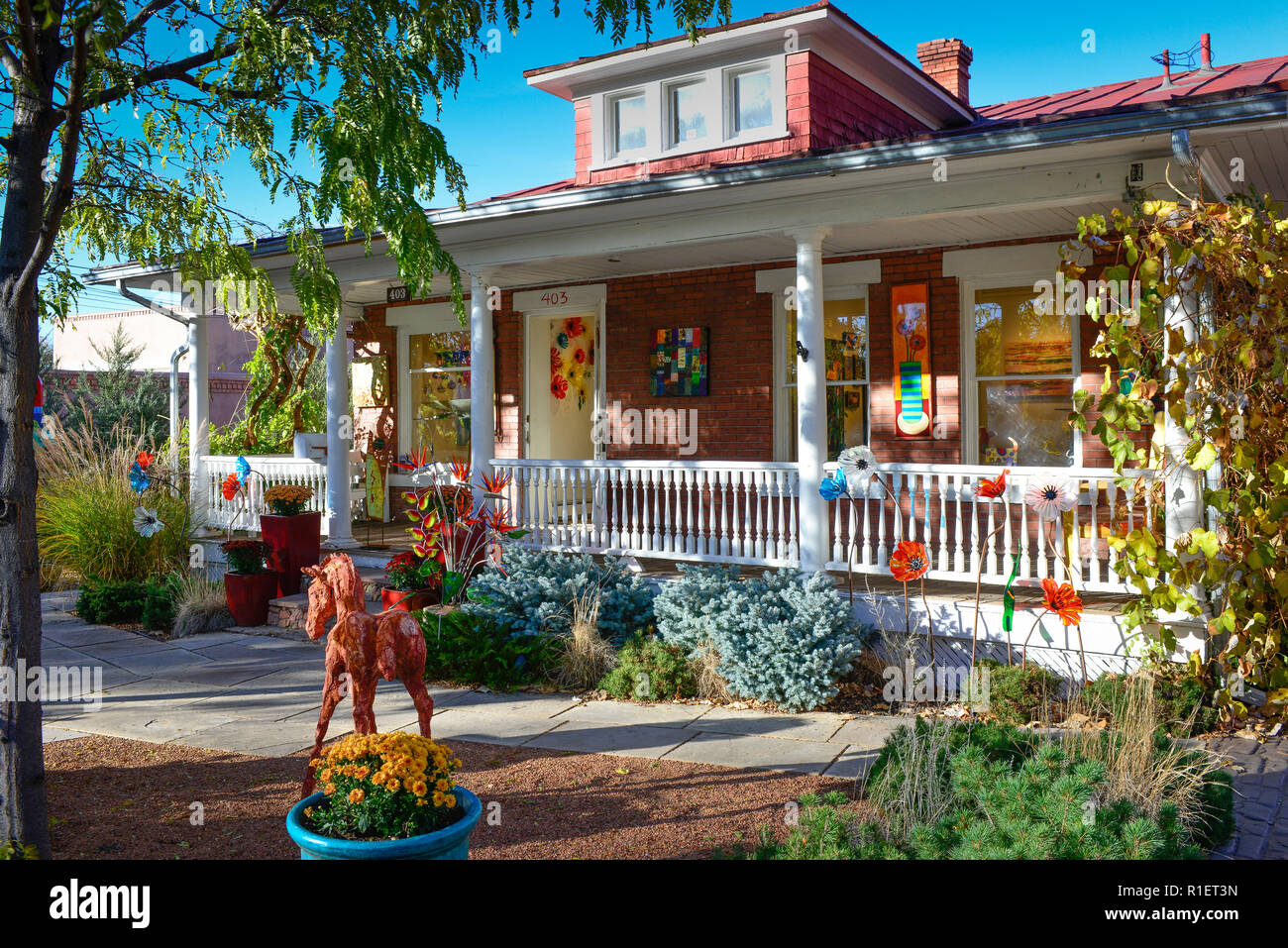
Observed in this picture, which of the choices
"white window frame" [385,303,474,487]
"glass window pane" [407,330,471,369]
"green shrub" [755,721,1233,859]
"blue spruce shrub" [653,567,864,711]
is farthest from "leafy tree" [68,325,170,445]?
"green shrub" [755,721,1233,859]

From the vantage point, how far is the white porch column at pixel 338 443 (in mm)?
10477

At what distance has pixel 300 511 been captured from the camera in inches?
387

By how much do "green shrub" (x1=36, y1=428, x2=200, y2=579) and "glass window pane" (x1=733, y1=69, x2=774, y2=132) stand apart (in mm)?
7134

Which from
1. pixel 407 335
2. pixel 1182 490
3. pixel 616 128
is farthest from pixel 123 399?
pixel 1182 490

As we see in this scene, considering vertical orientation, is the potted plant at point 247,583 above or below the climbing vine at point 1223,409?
below

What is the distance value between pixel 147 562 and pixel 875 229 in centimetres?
785

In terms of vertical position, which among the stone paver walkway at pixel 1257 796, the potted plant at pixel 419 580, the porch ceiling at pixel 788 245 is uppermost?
the porch ceiling at pixel 788 245

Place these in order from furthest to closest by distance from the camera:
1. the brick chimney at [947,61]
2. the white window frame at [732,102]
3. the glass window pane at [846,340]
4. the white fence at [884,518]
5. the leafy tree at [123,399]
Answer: the leafy tree at [123,399]
the brick chimney at [947,61]
the white window frame at [732,102]
the glass window pane at [846,340]
the white fence at [884,518]

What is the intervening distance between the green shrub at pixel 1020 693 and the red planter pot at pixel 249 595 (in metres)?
6.27

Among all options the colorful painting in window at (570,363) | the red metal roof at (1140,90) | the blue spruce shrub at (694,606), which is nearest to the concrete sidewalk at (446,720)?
the blue spruce shrub at (694,606)

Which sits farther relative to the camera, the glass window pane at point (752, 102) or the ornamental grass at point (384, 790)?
the glass window pane at point (752, 102)

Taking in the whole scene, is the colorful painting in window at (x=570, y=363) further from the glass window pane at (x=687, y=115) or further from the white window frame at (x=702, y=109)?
the glass window pane at (x=687, y=115)
